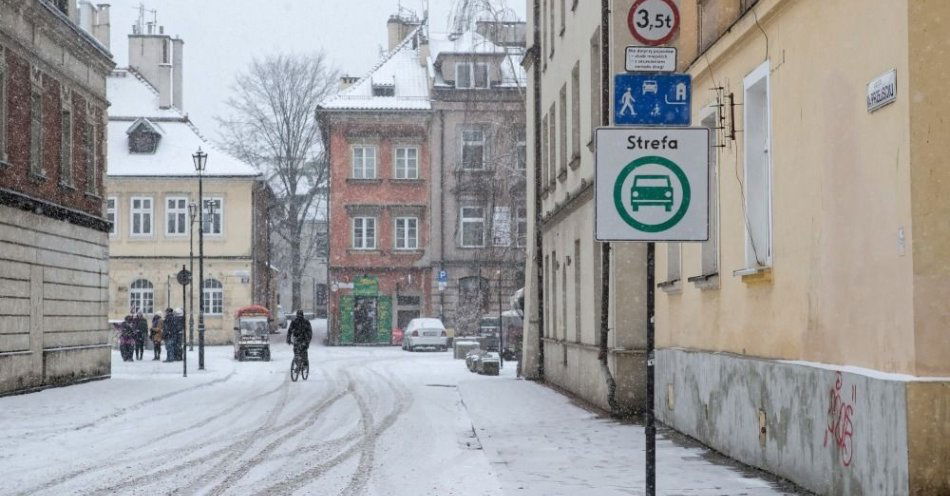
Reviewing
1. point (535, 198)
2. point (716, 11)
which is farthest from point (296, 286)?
point (716, 11)

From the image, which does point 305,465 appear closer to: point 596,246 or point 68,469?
point 68,469

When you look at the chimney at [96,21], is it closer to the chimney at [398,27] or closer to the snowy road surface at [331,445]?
the snowy road surface at [331,445]

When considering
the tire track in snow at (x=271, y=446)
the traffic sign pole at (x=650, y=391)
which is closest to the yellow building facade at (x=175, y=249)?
the tire track in snow at (x=271, y=446)

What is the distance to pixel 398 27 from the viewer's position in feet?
240

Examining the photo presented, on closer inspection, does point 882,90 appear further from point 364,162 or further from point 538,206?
point 364,162

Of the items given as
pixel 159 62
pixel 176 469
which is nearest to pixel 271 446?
pixel 176 469

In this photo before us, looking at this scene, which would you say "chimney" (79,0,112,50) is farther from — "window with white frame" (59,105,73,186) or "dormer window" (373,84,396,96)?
"dormer window" (373,84,396,96)

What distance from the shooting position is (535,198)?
31.9 meters

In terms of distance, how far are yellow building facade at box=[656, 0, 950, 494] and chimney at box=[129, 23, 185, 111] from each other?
5615 centimetres

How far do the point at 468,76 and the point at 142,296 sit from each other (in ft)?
59.6

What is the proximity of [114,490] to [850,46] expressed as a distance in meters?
6.96

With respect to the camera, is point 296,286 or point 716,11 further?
point 296,286

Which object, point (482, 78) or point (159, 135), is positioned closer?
point (482, 78)

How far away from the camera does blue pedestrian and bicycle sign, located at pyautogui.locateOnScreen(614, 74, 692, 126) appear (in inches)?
316
